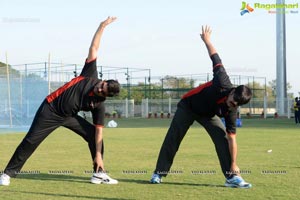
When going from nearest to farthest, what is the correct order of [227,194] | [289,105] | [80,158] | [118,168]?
[227,194] → [118,168] → [80,158] → [289,105]

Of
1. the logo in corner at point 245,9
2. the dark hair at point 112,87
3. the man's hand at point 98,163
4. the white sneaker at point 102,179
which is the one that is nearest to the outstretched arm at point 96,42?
the dark hair at point 112,87

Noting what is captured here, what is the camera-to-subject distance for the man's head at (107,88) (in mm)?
6921

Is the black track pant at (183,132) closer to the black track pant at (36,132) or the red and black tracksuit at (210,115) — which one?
the red and black tracksuit at (210,115)

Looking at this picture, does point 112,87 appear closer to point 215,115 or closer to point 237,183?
point 215,115

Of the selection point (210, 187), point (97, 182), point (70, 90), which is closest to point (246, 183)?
point (210, 187)

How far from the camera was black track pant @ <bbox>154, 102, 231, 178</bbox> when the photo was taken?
7.64 m

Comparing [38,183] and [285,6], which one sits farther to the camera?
[285,6]

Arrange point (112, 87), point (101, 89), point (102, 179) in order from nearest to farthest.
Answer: point (112, 87)
point (101, 89)
point (102, 179)

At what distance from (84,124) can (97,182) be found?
93 centimetres

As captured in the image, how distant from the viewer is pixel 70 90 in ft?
24.5

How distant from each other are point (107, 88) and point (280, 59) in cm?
3991

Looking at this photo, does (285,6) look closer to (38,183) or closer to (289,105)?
(289,105)

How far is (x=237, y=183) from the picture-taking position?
23.7 ft

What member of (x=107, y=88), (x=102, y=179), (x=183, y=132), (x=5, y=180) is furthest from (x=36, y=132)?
(x=183, y=132)
